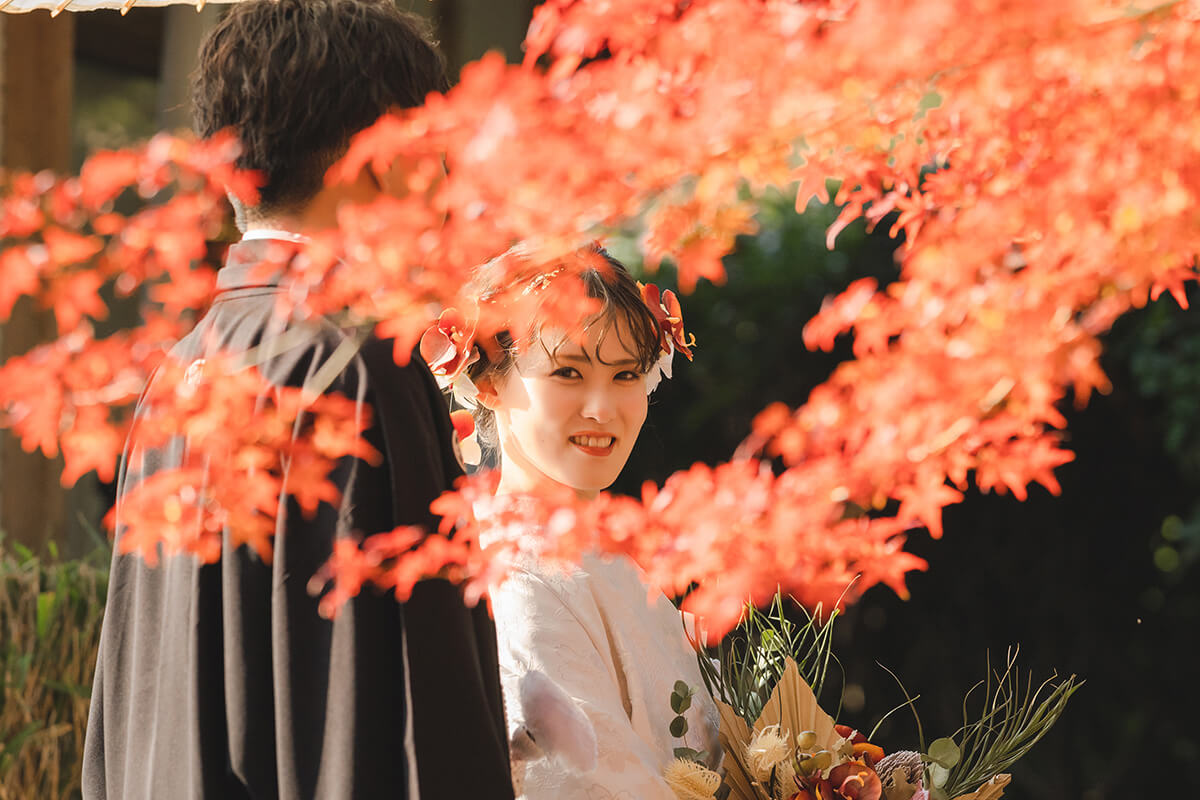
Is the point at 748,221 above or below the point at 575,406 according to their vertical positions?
above

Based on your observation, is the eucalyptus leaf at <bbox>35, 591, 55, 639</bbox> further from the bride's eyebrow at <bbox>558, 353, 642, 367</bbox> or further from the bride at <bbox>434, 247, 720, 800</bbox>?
the bride's eyebrow at <bbox>558, 353, 642, 367</bbox>

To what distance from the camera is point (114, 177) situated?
180 centimetres

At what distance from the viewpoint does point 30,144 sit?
5.26 m

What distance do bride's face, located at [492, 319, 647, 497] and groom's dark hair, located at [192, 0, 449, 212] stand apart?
0.63 meters

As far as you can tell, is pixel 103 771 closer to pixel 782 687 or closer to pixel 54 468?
pixel 782 687

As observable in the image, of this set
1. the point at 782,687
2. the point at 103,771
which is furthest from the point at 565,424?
the point at 103,771

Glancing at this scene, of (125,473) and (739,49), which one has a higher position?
(739,49)

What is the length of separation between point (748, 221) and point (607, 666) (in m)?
0.83

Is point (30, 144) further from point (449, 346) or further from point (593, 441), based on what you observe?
point (593, 441)

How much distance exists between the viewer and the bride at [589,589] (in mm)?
2047

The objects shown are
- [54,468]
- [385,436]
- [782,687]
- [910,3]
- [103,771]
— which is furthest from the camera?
[54,468]

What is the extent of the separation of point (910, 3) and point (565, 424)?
1030mm

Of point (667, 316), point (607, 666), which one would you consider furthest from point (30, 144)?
point (607, 666)

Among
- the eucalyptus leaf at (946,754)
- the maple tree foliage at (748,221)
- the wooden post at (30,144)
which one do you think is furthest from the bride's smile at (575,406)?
the wooden post at (30,144)
